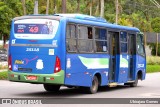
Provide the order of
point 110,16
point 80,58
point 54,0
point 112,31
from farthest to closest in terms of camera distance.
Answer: point 110,16 → point 54,0 → point 112,31 → point 80,58

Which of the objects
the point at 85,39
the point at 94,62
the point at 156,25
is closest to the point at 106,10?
the point at 156,25

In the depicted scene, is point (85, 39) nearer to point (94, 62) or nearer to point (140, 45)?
point (94, 62)

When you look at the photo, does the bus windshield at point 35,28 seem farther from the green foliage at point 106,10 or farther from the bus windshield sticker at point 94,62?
the green foliage at point 106,10

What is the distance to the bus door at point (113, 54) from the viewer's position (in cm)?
2042

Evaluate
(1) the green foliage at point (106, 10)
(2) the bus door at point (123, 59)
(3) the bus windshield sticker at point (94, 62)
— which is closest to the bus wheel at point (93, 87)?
(3) the bus windshield sticker at point (94, 62)

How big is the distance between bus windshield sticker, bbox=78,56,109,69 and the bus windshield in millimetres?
1703

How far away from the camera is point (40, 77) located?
653 inches

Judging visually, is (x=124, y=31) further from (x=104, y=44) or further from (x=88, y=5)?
(x=88, y=5)

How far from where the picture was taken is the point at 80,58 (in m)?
17.7

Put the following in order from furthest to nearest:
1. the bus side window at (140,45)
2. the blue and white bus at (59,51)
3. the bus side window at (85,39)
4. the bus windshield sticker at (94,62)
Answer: the bus side window at (140,45), the bus windshield sticker at (94,62), the bus side window at (85,39), the blue and white bus at (59,51)

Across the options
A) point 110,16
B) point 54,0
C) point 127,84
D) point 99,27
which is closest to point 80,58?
point 99,27

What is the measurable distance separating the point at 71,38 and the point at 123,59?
4.86 m

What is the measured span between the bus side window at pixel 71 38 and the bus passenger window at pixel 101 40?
1852mm

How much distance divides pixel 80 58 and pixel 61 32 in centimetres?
156
